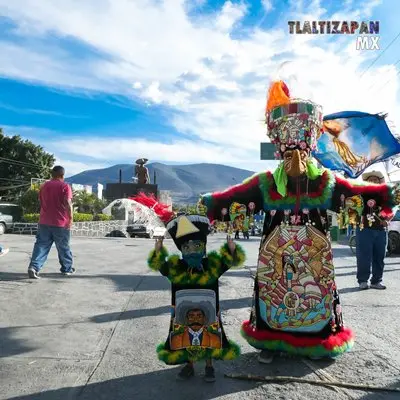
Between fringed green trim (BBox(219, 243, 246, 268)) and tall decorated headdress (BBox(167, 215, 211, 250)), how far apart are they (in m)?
0.16

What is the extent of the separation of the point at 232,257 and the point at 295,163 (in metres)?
0.85

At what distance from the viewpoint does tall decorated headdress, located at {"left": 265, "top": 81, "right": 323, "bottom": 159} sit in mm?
3484

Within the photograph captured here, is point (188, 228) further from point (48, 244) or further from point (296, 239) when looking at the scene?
point (48, 244)

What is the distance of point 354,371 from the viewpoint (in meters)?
3.22

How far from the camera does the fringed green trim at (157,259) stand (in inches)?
124

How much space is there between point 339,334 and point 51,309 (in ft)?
9.70

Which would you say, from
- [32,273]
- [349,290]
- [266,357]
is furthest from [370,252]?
[32,273]

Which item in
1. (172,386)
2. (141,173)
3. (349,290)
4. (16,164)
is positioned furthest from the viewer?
(16,164)

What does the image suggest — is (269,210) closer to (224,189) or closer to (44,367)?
(224,189)

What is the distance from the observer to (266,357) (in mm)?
3377

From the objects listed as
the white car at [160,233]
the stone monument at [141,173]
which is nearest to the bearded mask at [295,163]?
the white car at [160,233]

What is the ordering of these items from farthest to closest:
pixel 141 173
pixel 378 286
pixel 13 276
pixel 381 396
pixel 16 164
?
pixel 16 164, pixel 141 173, pixel 378 286, pixel 13 276, pixel 381 396

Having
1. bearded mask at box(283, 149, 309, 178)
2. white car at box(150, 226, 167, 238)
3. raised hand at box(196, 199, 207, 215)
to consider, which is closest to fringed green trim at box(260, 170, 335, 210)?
bearded mask at box(283, 149, 309, 178)

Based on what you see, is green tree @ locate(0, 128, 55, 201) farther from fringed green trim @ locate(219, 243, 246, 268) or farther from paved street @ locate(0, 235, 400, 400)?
fringed green trim @ locate(219, 243, 246, 268)
